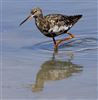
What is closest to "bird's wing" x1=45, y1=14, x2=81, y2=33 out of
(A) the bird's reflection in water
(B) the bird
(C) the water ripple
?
(B) the bird

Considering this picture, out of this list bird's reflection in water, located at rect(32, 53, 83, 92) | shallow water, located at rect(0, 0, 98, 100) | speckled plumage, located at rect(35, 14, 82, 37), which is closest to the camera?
shallow water, located at rect(0, 0, 98, 100)

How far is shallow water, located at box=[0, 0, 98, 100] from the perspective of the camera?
299 inches

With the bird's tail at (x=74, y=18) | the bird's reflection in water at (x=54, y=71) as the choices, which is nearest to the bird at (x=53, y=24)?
the bird's tail at (x=74, y=18)

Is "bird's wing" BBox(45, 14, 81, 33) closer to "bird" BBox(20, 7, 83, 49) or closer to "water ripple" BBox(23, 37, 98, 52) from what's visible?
"bird" BBox(20, 7, 83, 49)

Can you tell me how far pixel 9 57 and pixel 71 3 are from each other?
3.85 m

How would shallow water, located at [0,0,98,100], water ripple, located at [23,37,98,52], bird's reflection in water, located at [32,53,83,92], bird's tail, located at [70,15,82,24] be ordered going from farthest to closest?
1. bird's tail, located at [70,15,82,24]
2. water ripple, located at [23,37,98,52]
3. bird's reflection in water, located at [32,53,83,92]
4. shallow water, located at [0,0,98,100]

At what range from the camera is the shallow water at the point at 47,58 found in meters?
7.59

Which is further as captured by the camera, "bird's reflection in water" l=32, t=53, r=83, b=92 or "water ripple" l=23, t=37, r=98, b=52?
"water ripple" l=23, t=37, r=98, b=52

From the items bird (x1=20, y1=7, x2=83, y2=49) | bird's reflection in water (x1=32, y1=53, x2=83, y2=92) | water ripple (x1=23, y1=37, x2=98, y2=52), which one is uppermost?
bird (x1=20, y1=7, x2=83, y2=49)

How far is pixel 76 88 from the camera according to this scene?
764 centimetres

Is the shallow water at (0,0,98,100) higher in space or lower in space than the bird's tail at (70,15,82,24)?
lower

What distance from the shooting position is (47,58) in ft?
30.5

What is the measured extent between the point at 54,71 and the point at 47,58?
83cm

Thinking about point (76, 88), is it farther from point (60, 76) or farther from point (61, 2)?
point (61, 2)
